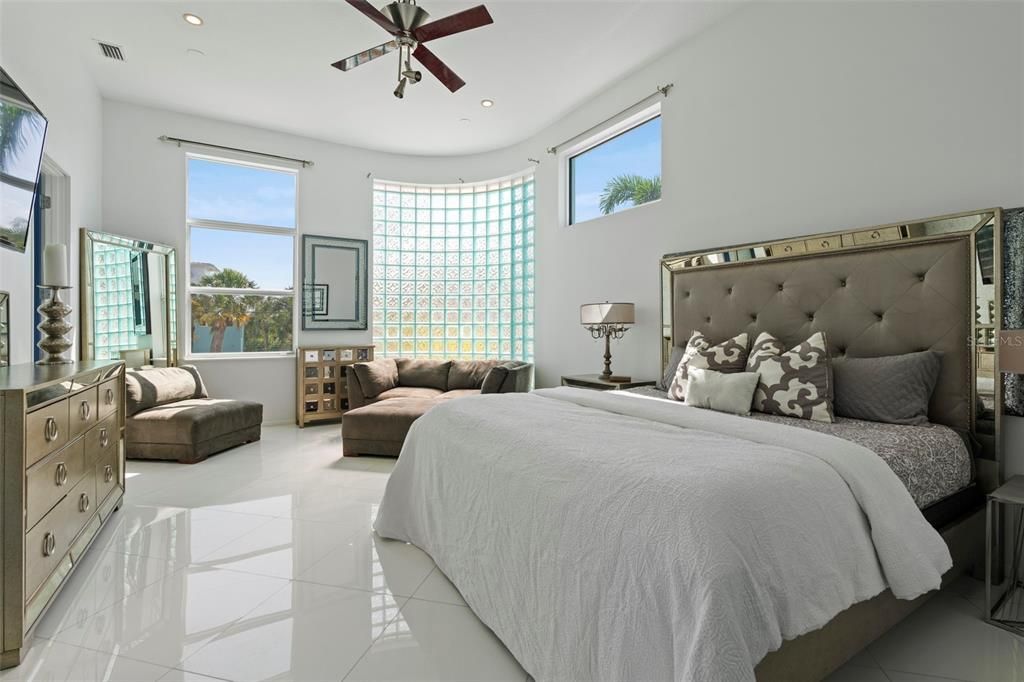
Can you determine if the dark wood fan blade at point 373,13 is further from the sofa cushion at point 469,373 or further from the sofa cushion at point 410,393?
the sofa cushion at point 469,373

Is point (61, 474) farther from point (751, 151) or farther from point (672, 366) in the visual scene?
point (751, 151)

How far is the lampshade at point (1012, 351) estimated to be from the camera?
1684 mm

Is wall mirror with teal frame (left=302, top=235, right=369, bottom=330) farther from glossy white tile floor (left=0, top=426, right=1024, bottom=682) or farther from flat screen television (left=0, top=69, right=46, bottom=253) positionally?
glossy white tile floor (left=0, top=426, right=1024, bottom=682)

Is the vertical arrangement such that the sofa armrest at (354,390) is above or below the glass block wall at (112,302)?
below

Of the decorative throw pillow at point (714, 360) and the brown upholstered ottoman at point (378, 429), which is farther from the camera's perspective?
the brown upholstered ottoman at point (378, 429)

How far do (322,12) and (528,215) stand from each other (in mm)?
2744

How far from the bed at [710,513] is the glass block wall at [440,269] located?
347 centimetres

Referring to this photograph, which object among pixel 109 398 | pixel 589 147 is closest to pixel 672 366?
pixel 589 147

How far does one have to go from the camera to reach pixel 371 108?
4656mm

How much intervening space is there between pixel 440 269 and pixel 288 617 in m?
4.56

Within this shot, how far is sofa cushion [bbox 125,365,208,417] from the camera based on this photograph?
4.03 m

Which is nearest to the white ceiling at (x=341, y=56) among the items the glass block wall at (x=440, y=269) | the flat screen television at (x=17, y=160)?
the flat screen television at (x=17, y=160)

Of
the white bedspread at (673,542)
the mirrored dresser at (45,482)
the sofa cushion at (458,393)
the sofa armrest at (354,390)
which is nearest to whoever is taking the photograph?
the white bedspread at (673,542)

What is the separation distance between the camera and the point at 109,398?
265 centimetres
